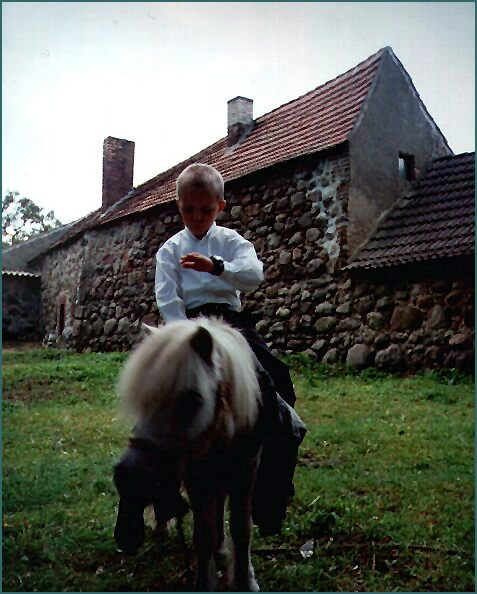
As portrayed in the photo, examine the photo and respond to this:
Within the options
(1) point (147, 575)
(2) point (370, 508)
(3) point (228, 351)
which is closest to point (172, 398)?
(3) point (228, 351)

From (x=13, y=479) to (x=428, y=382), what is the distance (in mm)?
4226

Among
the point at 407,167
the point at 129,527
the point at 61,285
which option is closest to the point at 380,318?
the point at 407,167

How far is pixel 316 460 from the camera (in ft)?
13.1

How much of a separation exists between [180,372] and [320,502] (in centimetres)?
185

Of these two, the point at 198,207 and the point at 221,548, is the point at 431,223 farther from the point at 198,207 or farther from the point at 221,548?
the point at 221,548

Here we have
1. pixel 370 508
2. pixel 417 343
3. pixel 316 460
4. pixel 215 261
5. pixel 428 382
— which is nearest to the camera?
pixel 215 261

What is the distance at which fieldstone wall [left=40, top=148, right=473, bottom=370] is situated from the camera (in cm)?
649

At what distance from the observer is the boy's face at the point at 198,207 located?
2.27 m

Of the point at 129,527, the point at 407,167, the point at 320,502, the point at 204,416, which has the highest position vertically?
the point at 407,167

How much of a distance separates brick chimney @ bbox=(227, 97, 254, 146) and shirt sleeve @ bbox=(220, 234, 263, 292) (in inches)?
238

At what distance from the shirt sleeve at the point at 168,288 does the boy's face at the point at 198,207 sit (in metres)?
0.14

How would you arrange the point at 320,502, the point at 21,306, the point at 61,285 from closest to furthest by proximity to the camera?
the point at 320,502
the point at 61,285
the point at 21,306

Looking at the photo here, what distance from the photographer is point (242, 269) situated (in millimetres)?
2271

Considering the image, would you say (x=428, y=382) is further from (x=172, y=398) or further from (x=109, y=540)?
(x=172, y=398)
